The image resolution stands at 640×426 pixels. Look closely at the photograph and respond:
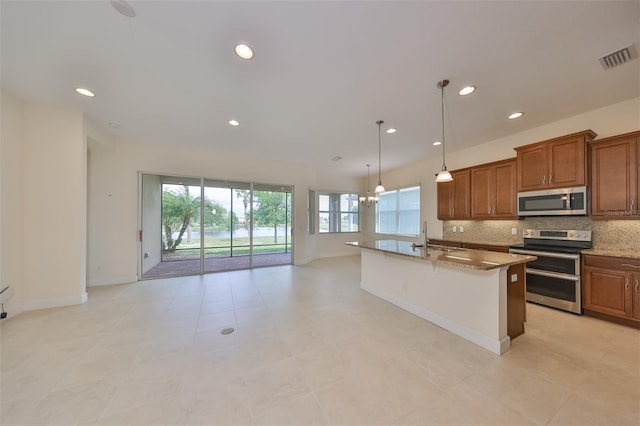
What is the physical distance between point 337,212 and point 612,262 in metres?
6.12

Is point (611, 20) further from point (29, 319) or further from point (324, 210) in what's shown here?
point (29, 319)

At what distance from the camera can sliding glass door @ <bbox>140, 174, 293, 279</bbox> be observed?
543cm

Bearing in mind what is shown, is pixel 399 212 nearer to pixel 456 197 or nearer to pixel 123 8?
pixel 456 197

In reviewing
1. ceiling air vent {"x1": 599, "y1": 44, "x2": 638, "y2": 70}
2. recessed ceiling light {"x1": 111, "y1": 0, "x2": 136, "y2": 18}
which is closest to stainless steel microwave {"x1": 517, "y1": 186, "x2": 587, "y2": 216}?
ceiling air vent {"x1": 599, "y1": 44, "x2": 638, "y2": 70}

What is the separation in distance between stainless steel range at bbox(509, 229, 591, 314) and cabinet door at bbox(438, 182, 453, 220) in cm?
157

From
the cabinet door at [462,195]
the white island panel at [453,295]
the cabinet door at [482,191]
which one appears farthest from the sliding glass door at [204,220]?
the cabinet door at [482,191]

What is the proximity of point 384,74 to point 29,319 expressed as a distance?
5.54m

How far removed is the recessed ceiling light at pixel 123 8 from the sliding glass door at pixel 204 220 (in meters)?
3.94

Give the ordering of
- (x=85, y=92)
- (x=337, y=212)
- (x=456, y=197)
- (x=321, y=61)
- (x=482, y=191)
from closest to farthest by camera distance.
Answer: (x=321, y=61)
(x=85, y=92)
(x=482, y=191)
(x=456, y=197)
(x=337, y=212)

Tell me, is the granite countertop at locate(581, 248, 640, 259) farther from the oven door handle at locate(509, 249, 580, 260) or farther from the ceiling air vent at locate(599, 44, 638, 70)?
the ceiling air vent at locate(599, 44, 638, 70)

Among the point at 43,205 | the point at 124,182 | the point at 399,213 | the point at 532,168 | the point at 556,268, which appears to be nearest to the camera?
the point at 556,268

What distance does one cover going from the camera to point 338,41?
6.40 ft

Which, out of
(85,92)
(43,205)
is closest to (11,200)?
(43,205)

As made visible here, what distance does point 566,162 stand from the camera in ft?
10.5
